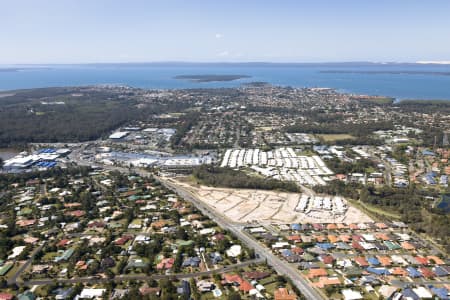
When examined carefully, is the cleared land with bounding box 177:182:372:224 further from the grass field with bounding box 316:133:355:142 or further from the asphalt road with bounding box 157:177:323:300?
the grass field with bounding box 316:133:355:142

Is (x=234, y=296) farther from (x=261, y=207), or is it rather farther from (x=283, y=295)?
(x=261, y=207)

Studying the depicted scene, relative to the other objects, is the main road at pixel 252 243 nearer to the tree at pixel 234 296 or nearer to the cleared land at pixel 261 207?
the cleared land at pixel 261 207

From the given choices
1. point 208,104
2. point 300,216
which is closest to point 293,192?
point 300,216

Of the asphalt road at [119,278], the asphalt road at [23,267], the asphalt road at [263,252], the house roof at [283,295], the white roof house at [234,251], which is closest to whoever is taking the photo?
the house roof at [283,295]

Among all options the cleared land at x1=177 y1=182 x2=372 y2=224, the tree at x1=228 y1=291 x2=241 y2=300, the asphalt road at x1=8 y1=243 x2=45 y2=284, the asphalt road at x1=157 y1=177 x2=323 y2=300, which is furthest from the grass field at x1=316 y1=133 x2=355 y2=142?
the asphalt road at x1=8 y1=243 x2=45 y2=284

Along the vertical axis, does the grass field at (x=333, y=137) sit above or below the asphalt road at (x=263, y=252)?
above

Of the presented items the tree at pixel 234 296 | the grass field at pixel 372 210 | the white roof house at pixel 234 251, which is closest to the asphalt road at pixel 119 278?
the white roof house at pixel 234 251

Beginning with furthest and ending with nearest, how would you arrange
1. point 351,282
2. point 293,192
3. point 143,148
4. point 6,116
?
point 6,116, point 143,148, point 293,192, point 351,282

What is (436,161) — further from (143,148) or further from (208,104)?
(208,104)
